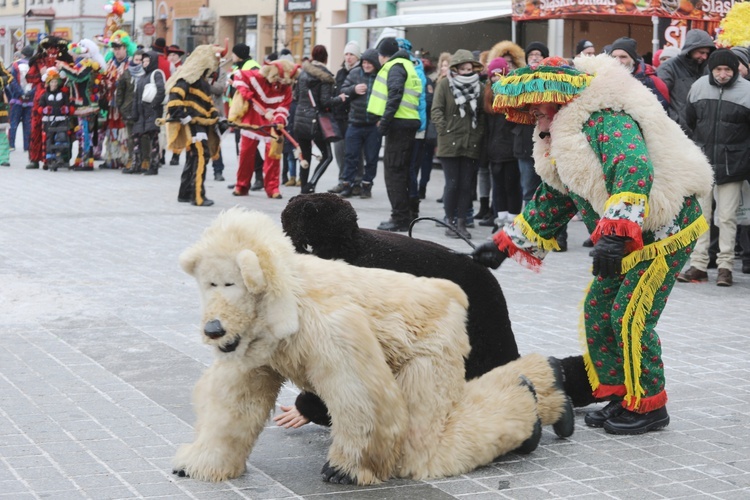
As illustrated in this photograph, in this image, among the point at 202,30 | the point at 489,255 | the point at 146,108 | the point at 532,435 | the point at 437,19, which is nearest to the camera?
the point at 532,435

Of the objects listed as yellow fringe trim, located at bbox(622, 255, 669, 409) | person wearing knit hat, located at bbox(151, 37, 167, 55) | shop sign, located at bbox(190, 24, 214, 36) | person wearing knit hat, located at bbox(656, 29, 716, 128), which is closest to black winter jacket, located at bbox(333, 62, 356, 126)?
person wearing knit hat, located at bbox(151, 37, 167, 55)

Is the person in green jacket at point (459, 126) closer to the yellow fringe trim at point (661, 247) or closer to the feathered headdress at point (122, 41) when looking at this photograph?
the yellow fringe trim at point (661, 247)

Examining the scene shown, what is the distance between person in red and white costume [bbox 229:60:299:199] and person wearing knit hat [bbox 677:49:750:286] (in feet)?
19.7

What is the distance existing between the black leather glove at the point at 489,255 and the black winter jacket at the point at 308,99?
9.81 m

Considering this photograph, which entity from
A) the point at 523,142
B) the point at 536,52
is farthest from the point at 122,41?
the point at 523,142

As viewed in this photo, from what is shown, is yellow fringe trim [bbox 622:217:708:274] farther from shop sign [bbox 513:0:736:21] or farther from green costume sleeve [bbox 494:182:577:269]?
shop sign [bbox 513:0:736:21]

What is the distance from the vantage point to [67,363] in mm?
5906

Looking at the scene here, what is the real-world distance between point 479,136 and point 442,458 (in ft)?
23.6

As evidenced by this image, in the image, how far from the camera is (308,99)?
14.6 metres

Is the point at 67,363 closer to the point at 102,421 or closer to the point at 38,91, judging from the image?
the point at 102,421

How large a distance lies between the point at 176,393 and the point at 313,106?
31.1 feet

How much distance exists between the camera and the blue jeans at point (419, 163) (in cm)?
1274

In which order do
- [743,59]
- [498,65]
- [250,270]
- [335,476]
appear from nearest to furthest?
[250,270], [335,476], [743,59], [498,65]

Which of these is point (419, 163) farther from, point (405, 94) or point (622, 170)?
point (622, 170)
